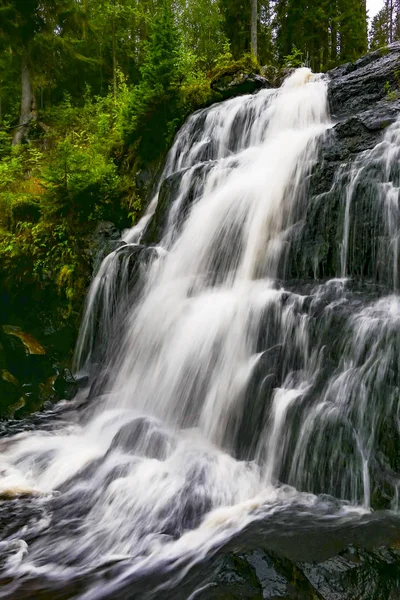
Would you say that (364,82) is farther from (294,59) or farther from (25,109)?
(25,109)

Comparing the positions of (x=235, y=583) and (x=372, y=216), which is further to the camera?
(x=372, y=216)

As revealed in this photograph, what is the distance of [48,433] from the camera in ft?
19.7

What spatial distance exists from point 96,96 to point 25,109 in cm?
269

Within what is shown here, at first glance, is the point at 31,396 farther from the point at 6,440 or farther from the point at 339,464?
the point at 339,464

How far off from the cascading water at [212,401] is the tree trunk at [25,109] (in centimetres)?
1027

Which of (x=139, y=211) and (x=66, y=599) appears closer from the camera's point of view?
(x=66, y=599)

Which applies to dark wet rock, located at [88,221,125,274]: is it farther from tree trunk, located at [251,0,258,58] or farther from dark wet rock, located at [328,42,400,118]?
tree trunk, located at [251,0,258,58]

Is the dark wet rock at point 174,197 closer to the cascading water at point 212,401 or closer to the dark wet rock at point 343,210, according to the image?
the cascading water at point 212,401

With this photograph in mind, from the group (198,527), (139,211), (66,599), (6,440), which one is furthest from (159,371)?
(139,211)

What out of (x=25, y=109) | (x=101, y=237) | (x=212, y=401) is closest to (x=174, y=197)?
(x=101, y=237)

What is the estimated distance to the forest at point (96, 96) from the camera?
948 centimetres

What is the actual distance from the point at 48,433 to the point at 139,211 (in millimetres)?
5361

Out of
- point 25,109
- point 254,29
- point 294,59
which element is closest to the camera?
point 294,59

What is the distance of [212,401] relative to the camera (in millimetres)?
5395
